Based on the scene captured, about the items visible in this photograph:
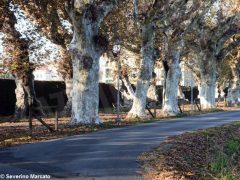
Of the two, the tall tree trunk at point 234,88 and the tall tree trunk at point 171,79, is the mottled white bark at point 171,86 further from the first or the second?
the tall tree trunk at point 234,88

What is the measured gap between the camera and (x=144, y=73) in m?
27.4

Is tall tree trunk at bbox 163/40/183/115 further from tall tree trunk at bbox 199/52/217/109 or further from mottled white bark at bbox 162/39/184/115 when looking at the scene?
tall tree trunk at bbox 199/52/217/109

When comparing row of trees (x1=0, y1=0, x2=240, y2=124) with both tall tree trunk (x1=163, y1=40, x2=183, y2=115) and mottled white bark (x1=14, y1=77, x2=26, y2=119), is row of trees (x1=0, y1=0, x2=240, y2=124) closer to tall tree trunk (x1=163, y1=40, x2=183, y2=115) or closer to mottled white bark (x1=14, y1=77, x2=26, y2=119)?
tall tree trunk (x1=163, y1=40, x2=183, y2=115)

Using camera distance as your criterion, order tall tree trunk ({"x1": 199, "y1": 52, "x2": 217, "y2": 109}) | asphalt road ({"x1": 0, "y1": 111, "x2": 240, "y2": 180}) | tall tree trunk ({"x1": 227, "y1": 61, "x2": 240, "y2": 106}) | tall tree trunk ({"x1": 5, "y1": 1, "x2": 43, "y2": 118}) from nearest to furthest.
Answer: asphalt road ({"x1": 0, "y1": 111, "x2": 240, "y2": 180}) < tall tree trunk ({"x1": 5, "y1": 1, "x2": 43, "y2": 118}) < tall tree trunk ({"x1": 199, "y1": 52, "x2": 217, "y2": 109}) < tall tree trunk ({"x1": 227, "y1": 61, "x2": 240, "y2": 106})

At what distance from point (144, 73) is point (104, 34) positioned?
13.9ft

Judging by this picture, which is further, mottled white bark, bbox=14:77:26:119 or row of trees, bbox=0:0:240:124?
mottled white bark, bbox=14:77:26:119

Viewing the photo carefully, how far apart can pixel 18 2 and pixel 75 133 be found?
950cm

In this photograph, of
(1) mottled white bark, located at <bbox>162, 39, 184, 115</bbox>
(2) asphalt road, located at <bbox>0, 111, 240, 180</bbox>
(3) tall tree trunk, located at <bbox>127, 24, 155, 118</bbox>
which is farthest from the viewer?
(1) mottled white bark, located at <bbox>162, 39, 184, 115</bbox>

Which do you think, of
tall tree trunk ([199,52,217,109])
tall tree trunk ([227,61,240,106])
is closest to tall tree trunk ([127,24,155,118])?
tall tree trunk ([199,52,217,109])

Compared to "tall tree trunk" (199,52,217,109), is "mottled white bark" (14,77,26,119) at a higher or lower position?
lower

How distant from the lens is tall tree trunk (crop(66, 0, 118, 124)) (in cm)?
1992

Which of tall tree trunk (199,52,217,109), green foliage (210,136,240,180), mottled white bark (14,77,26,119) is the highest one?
tall tree trunk (199,52,217,109)

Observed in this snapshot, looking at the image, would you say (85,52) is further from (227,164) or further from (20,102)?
(20,102)

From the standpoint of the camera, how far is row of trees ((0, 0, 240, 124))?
20156 mm
